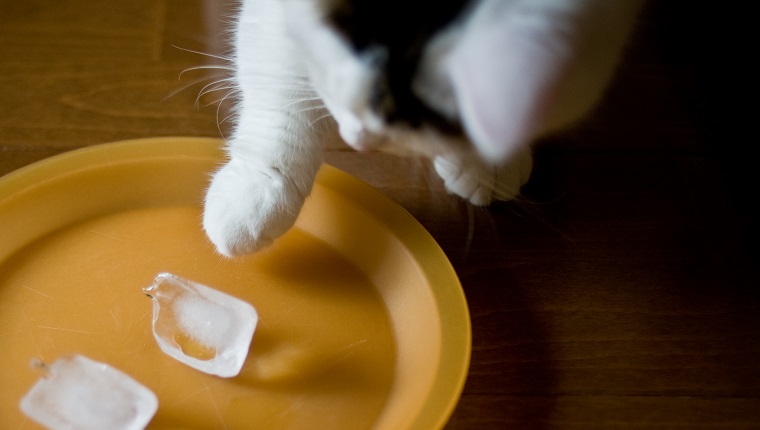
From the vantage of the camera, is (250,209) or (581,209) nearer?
(250,209)

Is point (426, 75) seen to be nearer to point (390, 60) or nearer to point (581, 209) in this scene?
point (390, 60)

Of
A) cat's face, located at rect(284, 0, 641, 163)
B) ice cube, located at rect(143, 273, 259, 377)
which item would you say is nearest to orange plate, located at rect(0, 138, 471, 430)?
ice cube, located at rect(143, 273, 259, 377)

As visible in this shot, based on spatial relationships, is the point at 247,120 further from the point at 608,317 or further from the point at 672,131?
the point at 672,131

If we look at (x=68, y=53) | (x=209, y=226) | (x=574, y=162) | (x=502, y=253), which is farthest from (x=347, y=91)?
(x=68, y=53)

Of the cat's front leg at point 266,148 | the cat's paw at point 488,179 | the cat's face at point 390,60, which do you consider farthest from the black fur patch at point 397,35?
the cat's paw at point 488,179

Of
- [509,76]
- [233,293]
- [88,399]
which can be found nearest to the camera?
[509,76]

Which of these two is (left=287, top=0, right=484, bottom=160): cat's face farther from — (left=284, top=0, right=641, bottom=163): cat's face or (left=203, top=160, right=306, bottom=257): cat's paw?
(left=203, top=160, right=306, bottom=257): cat's paw

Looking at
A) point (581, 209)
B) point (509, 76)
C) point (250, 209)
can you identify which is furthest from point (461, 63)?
point (581, 209)
